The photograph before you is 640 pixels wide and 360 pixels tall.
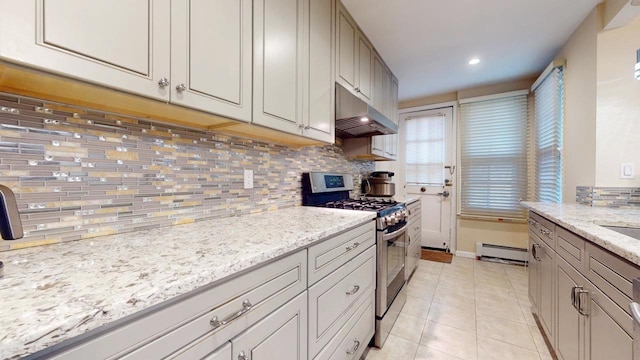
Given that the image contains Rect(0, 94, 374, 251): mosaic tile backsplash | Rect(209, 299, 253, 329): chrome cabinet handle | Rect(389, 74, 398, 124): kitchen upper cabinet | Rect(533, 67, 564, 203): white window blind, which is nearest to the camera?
Rect(209, 299, 253, 329): chrome cabinet handle

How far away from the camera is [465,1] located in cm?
183

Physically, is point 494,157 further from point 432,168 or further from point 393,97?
point 393,97

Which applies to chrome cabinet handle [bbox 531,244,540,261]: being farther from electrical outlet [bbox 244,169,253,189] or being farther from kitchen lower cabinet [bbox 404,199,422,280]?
electrical outlet [bbox 244,169,253,189]

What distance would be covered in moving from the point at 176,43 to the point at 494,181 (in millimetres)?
3939

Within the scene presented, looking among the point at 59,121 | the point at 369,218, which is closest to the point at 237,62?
the point at 59,121

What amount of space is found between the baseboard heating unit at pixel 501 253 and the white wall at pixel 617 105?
5.66 ft

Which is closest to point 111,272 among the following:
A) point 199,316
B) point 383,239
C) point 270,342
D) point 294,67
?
point 199,316

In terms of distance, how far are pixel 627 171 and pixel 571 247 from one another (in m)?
1.24

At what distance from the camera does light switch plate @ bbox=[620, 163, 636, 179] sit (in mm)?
1793

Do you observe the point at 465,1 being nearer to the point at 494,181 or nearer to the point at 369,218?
the point at 369,218

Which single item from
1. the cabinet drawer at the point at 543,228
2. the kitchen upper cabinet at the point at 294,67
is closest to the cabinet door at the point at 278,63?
the kitchen upper cabinet at the point at 294,67

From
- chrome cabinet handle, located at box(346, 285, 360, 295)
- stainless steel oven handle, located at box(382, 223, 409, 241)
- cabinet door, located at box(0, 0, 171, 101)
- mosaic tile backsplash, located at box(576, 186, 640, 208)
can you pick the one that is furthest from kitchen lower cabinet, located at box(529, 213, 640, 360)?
cabinet door, located at box(0, 0, 171, 101)

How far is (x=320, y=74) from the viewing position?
5.37ft

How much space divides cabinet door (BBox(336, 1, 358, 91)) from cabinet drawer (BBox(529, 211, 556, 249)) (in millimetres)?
1692
